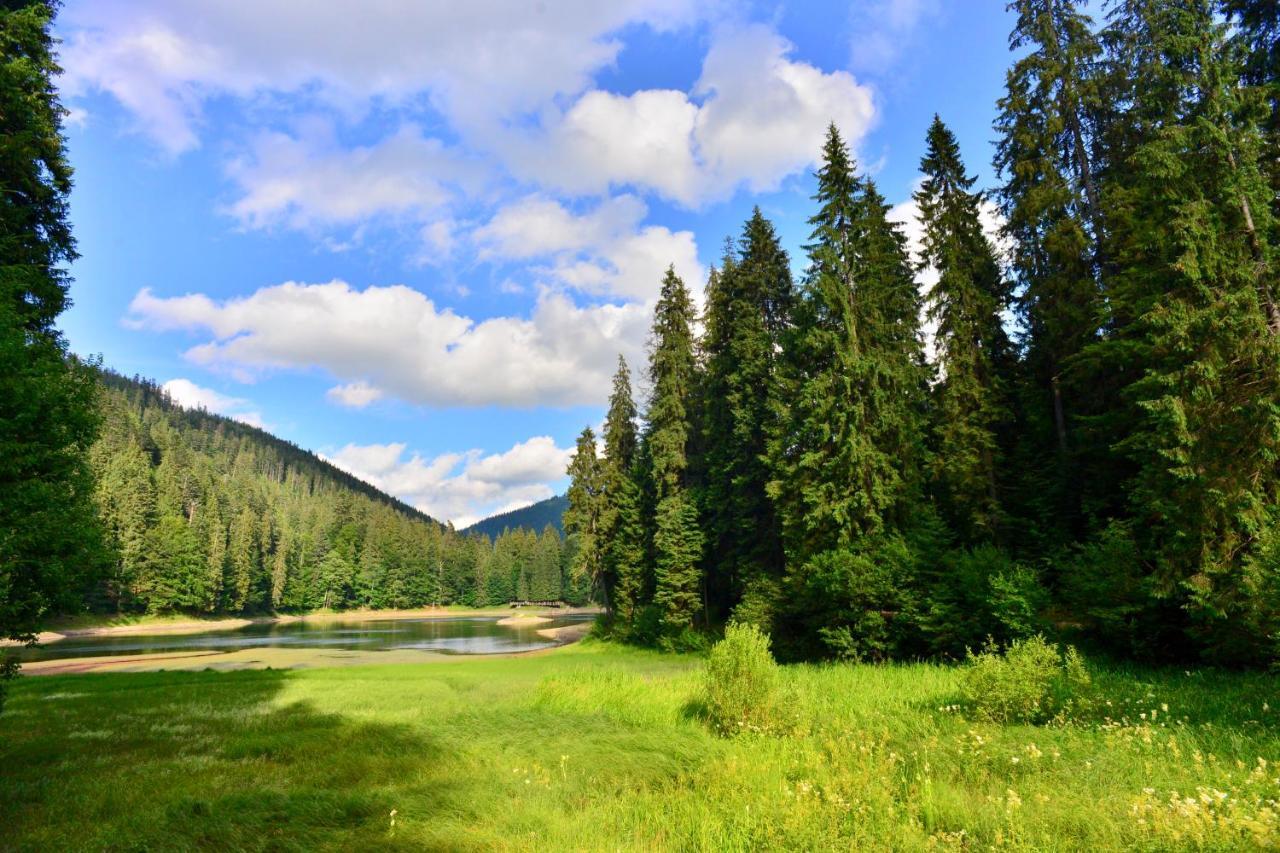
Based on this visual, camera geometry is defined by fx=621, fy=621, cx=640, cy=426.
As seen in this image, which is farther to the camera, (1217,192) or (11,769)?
(1217,192)

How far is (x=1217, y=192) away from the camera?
15141mm

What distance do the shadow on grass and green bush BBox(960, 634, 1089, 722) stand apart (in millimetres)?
8408

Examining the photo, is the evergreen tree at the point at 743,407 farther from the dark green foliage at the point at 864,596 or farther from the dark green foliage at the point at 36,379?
the dark green foliage at the point at 36,379

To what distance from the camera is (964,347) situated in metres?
23.1

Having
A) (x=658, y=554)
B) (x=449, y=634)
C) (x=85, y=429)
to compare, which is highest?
(x=85, y=429)

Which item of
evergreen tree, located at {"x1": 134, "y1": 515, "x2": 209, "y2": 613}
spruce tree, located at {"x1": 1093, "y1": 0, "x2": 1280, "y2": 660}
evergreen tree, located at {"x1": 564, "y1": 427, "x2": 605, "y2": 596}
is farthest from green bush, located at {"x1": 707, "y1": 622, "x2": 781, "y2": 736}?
evergreen tree, located at {"x1": 134, "y1": 515, "x2": 209, "y2": 613}

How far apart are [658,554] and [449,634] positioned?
1317 inches

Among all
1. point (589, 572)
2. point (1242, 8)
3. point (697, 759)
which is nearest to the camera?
point (697, 759)

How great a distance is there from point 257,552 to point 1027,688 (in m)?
116

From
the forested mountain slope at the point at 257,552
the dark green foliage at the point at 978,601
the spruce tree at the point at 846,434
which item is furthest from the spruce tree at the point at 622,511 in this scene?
the forested mountain slope at the point at 257,552

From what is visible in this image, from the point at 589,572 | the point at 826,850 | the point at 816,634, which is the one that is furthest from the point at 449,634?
the point at 826,850

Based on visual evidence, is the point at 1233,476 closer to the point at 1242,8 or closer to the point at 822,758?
the point at 822,758

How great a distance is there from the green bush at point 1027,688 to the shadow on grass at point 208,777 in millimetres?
8408

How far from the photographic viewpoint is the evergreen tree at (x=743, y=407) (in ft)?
100
